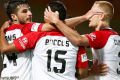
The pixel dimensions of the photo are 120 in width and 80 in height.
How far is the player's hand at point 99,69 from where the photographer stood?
3473mm

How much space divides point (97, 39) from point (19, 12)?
0.75 meters

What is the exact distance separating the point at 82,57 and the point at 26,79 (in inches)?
20.4

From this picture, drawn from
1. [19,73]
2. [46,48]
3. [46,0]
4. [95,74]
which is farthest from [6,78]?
[46,0]

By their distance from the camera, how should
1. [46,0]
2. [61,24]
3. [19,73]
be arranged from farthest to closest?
[46,0] → [19,73] → [61,24]

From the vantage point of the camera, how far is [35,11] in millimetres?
7137

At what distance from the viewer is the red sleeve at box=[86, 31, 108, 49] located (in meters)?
3.36

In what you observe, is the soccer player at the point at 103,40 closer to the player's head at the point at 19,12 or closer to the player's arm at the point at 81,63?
the player's arm at the point at 81,63

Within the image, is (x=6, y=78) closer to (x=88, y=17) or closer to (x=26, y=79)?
(x=26, y=79)

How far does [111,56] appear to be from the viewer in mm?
3471

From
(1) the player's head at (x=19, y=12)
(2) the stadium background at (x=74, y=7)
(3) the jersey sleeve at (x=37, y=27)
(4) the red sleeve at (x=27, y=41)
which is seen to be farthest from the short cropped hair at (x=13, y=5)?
(2) the stadium background at (x=74, y=7)

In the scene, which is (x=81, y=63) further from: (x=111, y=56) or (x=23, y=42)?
(x=23, y=42)

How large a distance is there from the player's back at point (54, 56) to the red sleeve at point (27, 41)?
40mm

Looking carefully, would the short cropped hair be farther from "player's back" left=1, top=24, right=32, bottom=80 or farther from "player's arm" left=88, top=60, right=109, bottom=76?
"player's arm" left=88, top=60, right=109, bottom=76

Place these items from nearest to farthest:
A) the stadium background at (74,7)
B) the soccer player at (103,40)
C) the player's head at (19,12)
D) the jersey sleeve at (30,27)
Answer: the soccer player at (103,40)
the jersey sleeve at (30,27)
the player's head at (19,12)
the stadium background at (74,7)
